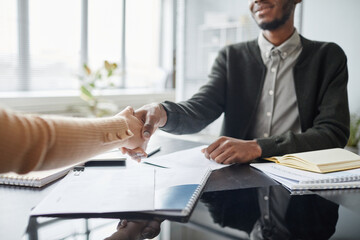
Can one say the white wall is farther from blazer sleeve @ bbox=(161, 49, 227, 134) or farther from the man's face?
blazer sleeve @ bbox=(161, 49, 227, 134)

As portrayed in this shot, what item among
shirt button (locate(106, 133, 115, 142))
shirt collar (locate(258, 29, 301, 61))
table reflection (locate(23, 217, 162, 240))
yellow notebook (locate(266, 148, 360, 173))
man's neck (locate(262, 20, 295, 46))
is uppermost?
man's neck (locate(262, 20, 295, 46))

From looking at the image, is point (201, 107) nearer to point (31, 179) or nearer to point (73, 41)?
point (31, 179)

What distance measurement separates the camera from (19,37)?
2777 millimetres

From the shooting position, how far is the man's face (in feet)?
5.10

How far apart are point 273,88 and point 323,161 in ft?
2.51

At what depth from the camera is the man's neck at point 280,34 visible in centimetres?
164

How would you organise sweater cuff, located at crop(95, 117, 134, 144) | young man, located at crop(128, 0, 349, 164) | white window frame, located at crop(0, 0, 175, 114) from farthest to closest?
white window frame, located at crop(0, 0, 175, 114) → young man, located at crop(128, 0, 349, 164) → sweater cuff, located at crop(95, 117, 134, 144)

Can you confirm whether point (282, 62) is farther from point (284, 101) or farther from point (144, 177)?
point (144, 177)

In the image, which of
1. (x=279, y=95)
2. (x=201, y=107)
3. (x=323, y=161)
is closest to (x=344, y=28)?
(x=279, y=95)

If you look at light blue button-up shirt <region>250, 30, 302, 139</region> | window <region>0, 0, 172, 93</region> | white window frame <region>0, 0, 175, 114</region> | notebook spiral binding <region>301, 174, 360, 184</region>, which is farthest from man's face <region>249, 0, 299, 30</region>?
white window frame <region>0, 0, 175, 114</region>

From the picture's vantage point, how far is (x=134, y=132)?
1084 mm

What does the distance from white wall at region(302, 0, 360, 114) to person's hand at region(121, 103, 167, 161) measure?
2409mm

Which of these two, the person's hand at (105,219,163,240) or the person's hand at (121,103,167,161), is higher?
the person's hand at (121,103,167,161)

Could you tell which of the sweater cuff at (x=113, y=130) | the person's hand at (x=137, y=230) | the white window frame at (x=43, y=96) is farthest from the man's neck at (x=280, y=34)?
the white window frame at (x=43, y=96)
